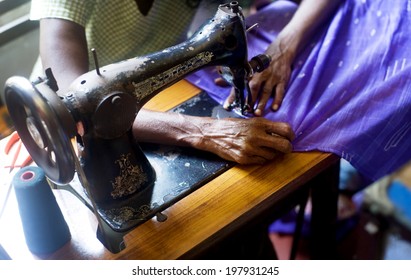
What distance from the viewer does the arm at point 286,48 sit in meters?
1.20

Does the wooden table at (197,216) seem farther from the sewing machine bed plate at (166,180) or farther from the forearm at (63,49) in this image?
the forearm at (63,49)

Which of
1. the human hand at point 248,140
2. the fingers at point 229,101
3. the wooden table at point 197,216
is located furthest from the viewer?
the fingers at point 229,101

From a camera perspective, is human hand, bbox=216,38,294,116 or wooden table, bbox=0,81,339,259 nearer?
wooden table, bbox=0,81,339,259

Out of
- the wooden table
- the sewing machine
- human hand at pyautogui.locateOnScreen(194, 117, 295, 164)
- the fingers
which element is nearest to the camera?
the sewing machine

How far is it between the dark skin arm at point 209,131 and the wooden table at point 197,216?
3 centimetres

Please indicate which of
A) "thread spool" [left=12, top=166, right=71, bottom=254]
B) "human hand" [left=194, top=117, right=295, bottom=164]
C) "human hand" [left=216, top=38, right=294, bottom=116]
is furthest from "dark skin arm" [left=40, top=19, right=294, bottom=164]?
"thread spool" [left=12, top=166, right=71, bottom=254]

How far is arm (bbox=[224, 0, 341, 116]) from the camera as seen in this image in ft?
3.94

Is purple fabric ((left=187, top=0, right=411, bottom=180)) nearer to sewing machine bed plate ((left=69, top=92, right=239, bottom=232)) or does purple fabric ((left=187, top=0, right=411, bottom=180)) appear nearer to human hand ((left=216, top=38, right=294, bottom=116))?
human hand ((left=216, top=38, right=294, bottom=116))

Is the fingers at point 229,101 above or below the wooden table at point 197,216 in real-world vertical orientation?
above

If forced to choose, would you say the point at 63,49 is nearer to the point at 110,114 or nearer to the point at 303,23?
the point at 110,114

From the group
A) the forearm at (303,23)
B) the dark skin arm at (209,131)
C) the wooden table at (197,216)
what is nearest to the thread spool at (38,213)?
the wooden table at (197,216)

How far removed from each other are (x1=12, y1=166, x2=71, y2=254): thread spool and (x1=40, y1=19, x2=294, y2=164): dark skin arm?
0.80 feet

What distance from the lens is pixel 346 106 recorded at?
1.14 metres
